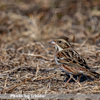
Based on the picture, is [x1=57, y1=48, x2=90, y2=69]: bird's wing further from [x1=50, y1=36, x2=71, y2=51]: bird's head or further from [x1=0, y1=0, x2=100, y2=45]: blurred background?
[x1=0, y1=0, x2=100, y2=45]: blurred background

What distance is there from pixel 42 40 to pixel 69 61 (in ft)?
10.9

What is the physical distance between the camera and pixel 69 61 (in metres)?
4.96

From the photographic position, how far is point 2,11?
31.4 ft

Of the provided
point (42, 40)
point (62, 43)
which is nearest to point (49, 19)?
point (42, 40)

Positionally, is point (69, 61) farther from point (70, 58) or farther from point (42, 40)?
point (42, 40)

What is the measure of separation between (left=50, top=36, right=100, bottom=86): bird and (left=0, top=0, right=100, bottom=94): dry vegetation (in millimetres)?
259

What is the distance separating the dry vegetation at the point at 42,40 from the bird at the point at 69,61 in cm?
26

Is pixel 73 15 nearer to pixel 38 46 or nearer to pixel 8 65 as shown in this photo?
pixel 38 46

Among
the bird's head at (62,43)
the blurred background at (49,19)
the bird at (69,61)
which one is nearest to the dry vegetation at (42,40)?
the blurred background at (49,19)

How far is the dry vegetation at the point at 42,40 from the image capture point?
16.3ft

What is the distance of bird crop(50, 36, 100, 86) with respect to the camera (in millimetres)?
4812

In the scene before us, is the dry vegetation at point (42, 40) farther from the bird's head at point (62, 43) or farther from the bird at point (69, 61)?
the bird's head at point (62, 43)

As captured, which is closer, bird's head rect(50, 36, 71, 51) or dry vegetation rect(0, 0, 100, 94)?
dry vegetation rect(0, 0, 100, 94)

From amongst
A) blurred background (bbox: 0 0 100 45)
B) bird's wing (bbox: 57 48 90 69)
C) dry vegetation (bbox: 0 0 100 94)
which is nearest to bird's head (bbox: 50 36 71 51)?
bird's wing (bbox: 57 48 90 69)
